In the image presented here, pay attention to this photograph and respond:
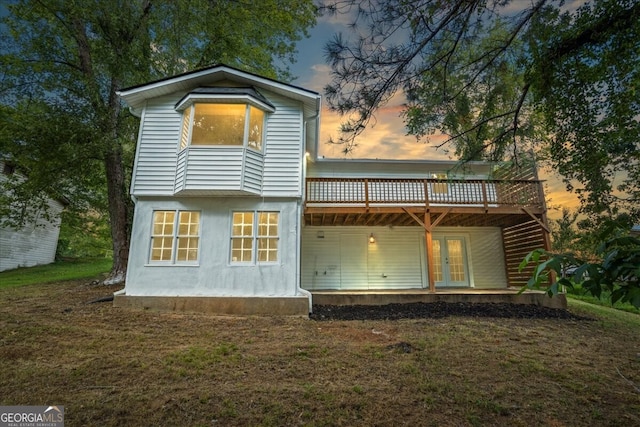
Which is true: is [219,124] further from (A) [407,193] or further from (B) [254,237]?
(A) [407,193]

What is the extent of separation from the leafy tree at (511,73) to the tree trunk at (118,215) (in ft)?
29.9

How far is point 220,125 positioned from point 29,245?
16888mm

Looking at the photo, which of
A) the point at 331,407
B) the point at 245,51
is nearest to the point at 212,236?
the point at 331,407

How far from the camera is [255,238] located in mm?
7887

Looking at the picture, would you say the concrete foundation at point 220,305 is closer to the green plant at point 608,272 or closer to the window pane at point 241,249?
the window pane at point 241,249

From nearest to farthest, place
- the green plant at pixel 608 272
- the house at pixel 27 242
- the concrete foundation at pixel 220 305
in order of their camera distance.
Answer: the green plant at pixel 608 272 → the concrete foundation at pixel 220 305 → the house at pixel 27 242

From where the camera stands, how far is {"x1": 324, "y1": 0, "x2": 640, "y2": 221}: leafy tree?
3.75m

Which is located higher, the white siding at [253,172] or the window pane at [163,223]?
the white siding at [253,172]

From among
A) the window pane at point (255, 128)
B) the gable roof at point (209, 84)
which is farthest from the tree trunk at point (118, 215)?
the window pane at point (255, 128)

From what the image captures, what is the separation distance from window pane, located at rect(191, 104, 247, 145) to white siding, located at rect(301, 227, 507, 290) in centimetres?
508

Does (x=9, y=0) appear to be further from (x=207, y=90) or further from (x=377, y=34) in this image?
(x=377, y=34)

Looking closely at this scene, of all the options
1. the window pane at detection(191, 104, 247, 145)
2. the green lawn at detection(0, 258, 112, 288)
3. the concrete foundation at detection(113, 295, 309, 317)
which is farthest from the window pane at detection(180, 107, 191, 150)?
the green lawn at detection(0, 258, 112, 288)

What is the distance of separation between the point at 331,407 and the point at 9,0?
48.6ft

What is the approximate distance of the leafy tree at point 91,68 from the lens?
9.37 metres
